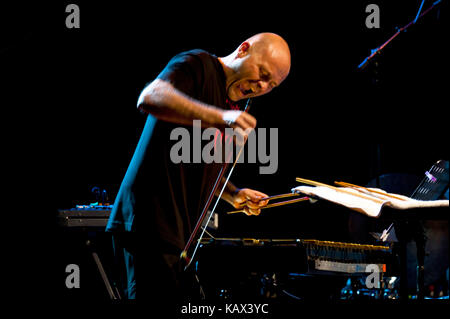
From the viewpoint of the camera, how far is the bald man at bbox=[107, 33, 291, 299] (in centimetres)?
168

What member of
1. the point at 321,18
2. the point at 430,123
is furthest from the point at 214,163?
the point at 430,123

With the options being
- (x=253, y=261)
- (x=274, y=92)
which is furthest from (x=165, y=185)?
(x=274, y=92)

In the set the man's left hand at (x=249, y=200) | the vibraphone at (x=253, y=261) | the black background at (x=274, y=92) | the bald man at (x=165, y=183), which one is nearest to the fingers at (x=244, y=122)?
the bald man at (x=165, y=183)

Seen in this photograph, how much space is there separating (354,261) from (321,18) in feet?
9.22

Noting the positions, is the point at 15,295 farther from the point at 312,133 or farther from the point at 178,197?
the point at 312,133

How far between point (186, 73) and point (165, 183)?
18.7 inches

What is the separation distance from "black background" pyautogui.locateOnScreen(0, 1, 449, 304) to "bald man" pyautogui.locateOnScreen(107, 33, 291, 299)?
1746 mm

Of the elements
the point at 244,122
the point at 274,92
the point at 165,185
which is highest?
the point at 274,92

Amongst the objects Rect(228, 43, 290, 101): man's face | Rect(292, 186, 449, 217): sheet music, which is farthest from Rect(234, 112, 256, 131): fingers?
Rect(228, 43, 290, 101): man's face

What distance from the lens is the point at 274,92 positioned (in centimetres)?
541

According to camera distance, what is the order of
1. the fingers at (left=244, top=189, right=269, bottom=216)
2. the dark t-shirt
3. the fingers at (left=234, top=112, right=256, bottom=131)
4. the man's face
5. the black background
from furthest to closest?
1. the black background
2. the fingers at (left=244, top=189, right=269, bottom=216)
3. the man's face
4. the dark t-shirt
5. the fingers at (left=234, top=112, right=256, bottom=131)

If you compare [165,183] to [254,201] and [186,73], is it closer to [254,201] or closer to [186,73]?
[186,73]

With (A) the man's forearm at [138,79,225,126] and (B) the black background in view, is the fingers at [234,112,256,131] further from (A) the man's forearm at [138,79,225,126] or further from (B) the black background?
(B) the black background

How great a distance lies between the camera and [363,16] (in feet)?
16.2
